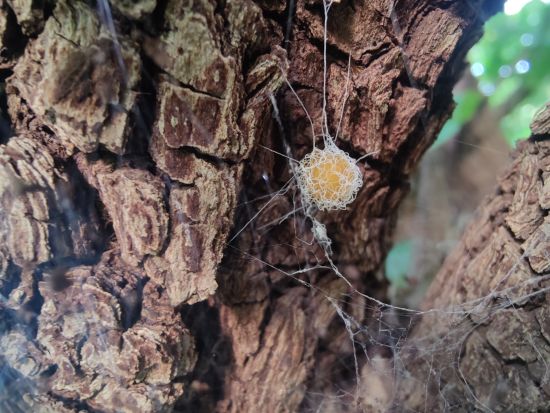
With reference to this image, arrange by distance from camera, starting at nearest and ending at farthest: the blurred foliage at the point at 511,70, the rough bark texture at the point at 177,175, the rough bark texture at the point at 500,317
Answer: the rough bark texture at the point at 177,175 → the rough bark texture at the point at 500,317 → the blurred foliage at the point at 511,70

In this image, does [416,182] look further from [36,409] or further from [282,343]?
[36,409]

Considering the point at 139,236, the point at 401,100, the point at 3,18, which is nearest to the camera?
the point at 3,18

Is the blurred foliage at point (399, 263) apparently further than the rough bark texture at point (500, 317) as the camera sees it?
Yes

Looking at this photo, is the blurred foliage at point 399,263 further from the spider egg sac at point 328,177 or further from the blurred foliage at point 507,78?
the spider egg sac at point 328,177

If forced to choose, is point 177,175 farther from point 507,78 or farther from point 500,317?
point 507,78

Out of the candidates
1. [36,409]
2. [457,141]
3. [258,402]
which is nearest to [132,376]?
[36,409]

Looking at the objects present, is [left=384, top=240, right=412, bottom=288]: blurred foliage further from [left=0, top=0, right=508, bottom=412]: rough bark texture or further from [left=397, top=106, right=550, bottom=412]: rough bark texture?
[left=0, top=0, right=508, bottom=412]: rough bark texture

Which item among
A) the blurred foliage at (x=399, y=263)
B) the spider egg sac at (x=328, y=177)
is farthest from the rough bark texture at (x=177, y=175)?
the blurred foliage at (x=399, y=263)
